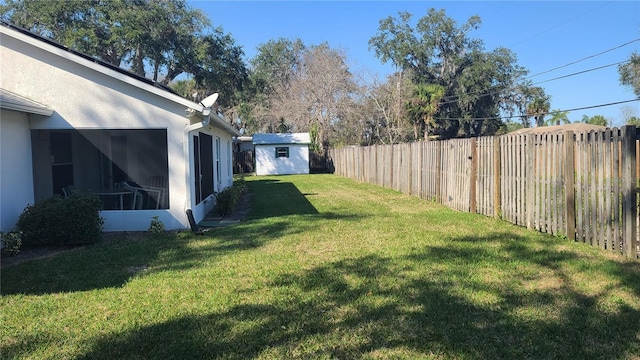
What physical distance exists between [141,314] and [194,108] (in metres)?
4.79

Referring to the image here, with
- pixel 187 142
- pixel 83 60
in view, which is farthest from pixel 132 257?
pixel 83 60

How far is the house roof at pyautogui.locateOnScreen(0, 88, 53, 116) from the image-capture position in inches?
251

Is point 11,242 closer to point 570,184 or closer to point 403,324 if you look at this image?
point 403,324

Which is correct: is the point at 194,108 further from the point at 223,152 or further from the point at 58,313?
the point at 223,152

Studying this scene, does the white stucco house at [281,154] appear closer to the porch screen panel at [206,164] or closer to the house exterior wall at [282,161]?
the house exterior wall at [282,161]

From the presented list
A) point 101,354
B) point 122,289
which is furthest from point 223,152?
point 101,354

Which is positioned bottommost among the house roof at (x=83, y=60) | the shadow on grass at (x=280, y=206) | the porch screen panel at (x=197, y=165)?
the shadow on grass at (x=280, y=206)

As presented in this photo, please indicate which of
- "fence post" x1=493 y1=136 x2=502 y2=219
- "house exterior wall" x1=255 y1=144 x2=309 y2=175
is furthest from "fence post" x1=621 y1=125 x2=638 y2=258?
"house exterior wall" x1=255 y1=144 x2=309 y2=175

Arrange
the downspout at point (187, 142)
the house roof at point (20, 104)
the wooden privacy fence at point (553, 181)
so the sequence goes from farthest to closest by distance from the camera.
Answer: the downspout at point (187, 142) → the house roof at point (20, 104) → the wooden privacy fence at point (553, 181)

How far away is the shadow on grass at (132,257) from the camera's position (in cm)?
496

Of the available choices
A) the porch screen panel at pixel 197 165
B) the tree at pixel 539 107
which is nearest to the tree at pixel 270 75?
the tree at pixel 539 107

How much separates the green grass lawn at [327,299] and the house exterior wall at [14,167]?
1444mm

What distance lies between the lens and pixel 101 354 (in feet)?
10.7

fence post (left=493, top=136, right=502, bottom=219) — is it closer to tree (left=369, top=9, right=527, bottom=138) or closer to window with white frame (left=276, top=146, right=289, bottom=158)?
window with white frame (left=276, top=146, right=289, bottom=158)
